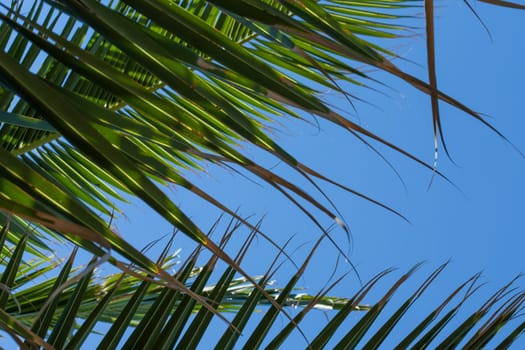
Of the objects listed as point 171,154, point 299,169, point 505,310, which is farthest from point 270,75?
point 171,154

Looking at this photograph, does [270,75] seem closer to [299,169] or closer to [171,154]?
[299,169]

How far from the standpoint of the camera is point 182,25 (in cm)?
60

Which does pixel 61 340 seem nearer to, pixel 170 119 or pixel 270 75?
pixel 170 119

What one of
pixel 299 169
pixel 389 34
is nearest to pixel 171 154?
pixel 389 34

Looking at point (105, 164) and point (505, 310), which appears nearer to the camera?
point (105, 164)

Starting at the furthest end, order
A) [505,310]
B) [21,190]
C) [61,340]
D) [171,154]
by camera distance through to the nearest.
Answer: [171,154] → [505,310] → [61,340] → [21,190]

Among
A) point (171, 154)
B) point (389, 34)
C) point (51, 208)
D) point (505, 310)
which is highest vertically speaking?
point (389, 34)

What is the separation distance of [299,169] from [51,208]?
0.19 m

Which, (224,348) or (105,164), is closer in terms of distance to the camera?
(105,164)

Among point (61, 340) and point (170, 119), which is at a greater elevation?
point (170, 119)

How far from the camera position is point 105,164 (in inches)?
21.9

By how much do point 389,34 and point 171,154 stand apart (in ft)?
2.04

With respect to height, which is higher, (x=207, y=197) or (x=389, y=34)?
(x=389, y=34)

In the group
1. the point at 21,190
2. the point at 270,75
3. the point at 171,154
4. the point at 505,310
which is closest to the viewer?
the point at 21,190
